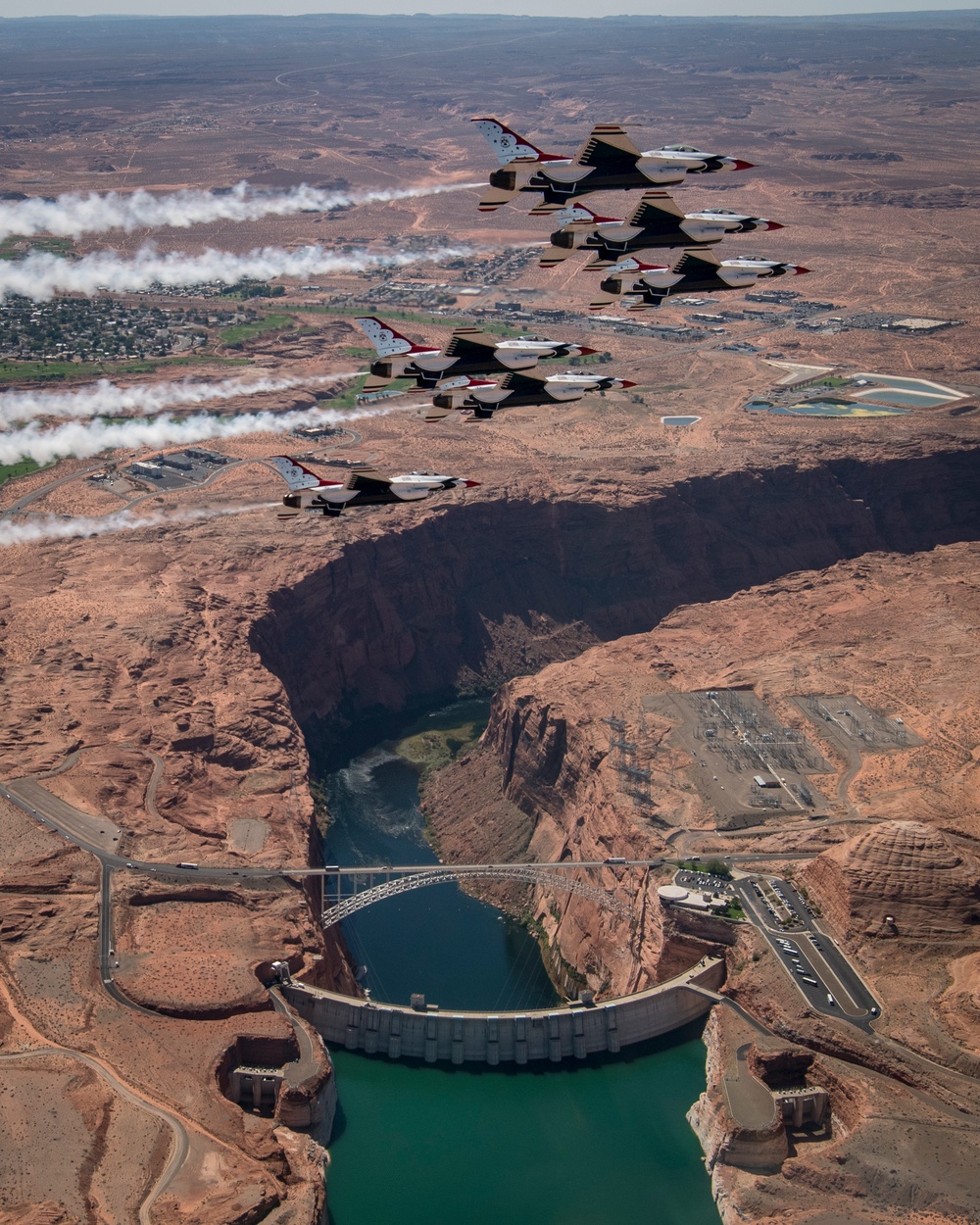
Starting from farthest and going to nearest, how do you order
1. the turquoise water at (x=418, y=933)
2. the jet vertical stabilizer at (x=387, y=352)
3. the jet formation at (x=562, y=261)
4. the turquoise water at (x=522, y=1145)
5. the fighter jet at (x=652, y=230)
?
1. the turquoise water at (x=418, y=933)
2. the turquoise water at (x=522, y=1145)
3. the fighter jet at (x=652, y=230)
4. the jet vertical stabilizer at (x=387, y=352)
5. the jet formation at (x=562, y=261)

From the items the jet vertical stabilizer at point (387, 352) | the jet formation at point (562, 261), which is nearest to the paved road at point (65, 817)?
the jet formation at point (562, 261)

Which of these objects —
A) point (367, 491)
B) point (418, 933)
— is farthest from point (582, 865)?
point (367, 491)

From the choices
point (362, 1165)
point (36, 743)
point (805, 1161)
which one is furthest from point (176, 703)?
point (805, 1161)

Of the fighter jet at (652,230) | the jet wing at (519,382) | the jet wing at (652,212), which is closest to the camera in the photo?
the jet wing at (652,212)

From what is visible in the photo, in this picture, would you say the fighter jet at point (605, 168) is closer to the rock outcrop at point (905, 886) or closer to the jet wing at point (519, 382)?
the jet wing at point (519, 382)

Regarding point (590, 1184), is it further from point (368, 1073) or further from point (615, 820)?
point (615, 820)

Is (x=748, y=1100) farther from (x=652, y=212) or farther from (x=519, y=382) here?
(x=652, y=212)
